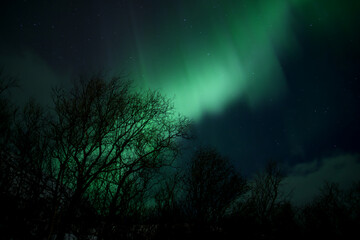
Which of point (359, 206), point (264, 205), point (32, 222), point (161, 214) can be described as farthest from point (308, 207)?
point (32, 222)

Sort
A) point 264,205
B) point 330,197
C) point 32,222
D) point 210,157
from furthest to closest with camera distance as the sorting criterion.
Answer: point 330,197 < point 264,205 < point 210,157 < point 32,222

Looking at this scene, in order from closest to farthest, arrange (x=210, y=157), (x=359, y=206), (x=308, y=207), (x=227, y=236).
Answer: (x=227, y=236) < (x=210, y=157) < (x=359, y=206) < (x=308, y=207)

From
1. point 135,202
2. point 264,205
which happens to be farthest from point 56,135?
point 264,205

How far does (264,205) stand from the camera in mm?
27219

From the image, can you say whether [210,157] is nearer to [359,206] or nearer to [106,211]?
[106,211]

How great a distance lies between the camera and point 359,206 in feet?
101

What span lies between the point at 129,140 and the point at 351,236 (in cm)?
3731

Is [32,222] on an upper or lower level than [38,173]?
lower

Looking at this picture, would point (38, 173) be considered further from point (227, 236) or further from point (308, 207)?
point (308, 207)

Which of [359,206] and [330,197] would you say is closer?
[359,206]

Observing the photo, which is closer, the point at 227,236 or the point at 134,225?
the point at 134,225

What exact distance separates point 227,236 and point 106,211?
10.1m

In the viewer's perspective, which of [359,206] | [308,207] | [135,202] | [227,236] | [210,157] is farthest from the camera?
[308,207]

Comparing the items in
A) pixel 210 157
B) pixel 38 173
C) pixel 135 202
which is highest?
pixel 210 157
